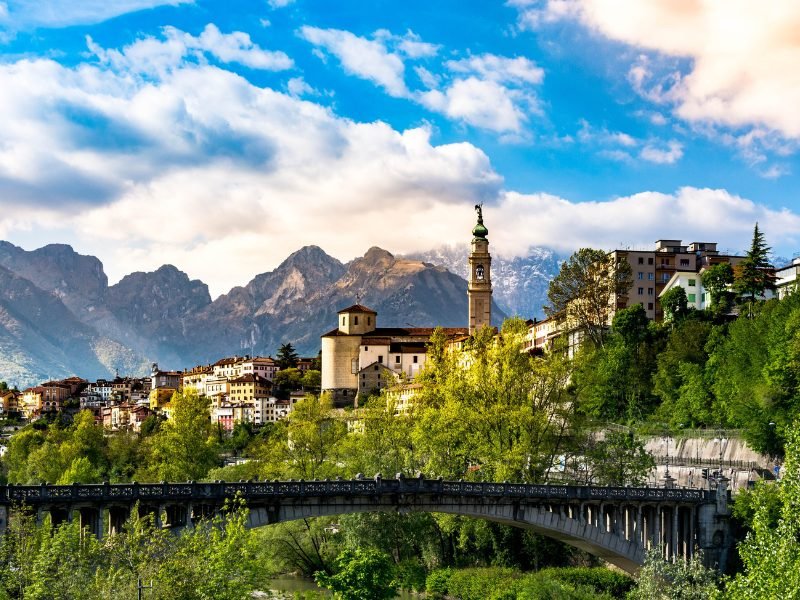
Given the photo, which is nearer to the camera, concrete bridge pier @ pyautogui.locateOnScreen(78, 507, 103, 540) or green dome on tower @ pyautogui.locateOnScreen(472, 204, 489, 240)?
concrete bridge pier @ pyautogui.locateOnScreen(78, 507, 103, 540)

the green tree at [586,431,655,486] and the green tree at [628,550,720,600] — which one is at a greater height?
the green tree at [586,431,655,486]

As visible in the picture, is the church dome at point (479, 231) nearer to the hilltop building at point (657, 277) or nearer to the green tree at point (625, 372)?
the hilltop building at point (657, 277)

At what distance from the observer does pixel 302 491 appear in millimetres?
54906

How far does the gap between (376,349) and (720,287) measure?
266ft

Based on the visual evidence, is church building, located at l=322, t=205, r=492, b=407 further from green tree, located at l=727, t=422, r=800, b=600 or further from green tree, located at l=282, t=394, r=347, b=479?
green tree, located at l=727, t=422, r=800, b=600

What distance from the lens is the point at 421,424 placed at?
76.2 meters

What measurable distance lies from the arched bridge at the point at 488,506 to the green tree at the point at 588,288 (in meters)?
42.5

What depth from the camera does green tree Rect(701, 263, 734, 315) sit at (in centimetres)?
9631

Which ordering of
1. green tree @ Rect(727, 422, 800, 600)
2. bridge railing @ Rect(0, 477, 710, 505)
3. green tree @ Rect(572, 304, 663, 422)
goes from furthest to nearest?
green tree @ Rect(572, 304, 663, 422) → bridge railing @ Rect(0, 477, 710, 505) → green tree @ Rect(727, 422, 800, 600)

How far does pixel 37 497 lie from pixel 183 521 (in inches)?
278

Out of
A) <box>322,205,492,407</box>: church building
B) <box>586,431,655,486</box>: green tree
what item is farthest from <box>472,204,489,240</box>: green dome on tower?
<box>586,431,655,486</box>: green tree

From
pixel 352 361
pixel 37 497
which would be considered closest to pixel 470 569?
pixel 37 497

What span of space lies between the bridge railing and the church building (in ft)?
347

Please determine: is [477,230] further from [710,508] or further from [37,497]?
[37,497]
